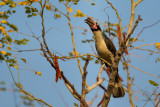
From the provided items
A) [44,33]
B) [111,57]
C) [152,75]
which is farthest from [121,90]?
[44,33]

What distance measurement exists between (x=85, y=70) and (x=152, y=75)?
113cm

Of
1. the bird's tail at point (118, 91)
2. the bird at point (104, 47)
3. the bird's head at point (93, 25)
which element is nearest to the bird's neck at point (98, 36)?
the bird at point (104, 47)

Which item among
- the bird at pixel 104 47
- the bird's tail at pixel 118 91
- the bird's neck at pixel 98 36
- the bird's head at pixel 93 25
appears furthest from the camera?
the bird's head at pixel 93 25

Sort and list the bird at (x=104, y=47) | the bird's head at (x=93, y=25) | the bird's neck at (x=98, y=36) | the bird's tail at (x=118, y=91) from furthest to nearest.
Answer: the bird's head at (x=93, y=25), the bird's neck at (x=98, y=36), the bird at (x=104, y=47), the bird's tail at (x=118, y=91)

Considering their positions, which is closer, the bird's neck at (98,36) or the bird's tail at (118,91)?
the bird's tail at (118,91)

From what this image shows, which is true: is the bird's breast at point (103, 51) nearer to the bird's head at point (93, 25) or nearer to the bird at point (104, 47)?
the bird at point (104, 47)

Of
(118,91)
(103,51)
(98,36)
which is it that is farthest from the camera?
(98,36)

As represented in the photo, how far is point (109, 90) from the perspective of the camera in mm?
3602

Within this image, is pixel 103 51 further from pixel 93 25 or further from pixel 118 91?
pixel 118 91

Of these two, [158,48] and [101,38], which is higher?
[101,38]

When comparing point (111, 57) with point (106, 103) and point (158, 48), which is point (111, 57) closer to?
point (158, 48)

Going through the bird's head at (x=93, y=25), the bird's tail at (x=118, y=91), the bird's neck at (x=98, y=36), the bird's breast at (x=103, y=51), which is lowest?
the bird's tail at (x=118, y=91)

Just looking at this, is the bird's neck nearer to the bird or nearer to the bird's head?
the bird

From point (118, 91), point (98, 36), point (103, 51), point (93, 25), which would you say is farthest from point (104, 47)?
point (118, 91)
